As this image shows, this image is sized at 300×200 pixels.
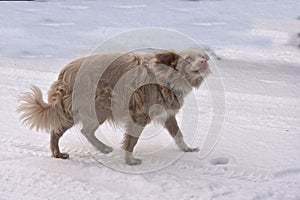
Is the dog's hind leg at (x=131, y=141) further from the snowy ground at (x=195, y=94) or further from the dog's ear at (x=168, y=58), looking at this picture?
the dog's ear at (x=168, y=58)

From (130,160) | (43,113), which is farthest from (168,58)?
(43,113)

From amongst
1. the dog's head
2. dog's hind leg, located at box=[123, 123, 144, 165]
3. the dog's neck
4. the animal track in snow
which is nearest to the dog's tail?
dog's hind leg, located at box=[123, 123, 144, 165]

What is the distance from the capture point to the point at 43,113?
512 centimetres

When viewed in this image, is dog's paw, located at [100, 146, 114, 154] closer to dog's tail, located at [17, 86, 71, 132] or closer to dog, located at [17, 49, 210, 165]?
dog, located at [17, 49, 210, 165]

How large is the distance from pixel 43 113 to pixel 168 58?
3.89 feet

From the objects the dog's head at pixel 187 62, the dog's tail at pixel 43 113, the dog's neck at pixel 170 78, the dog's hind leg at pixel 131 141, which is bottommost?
the dog's hind leg at pixel 131 141

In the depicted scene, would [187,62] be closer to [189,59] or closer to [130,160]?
[189,59]

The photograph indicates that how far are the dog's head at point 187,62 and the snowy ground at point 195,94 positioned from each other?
78cm

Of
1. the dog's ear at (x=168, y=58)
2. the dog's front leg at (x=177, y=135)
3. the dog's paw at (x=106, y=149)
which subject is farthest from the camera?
the dog's front leg at (x=177, y=135)

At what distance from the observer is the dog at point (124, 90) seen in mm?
5023

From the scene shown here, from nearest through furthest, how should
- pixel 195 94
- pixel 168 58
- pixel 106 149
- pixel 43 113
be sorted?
pixel 168 58 → pixel 43 113 → pixel 106 149 → pixel 195 94

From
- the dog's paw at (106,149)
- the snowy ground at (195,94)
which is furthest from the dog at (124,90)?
the snowy ground at (195,94)

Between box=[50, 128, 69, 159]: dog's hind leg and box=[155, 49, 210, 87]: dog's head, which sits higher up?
box=[155, 49, 210, 87]: dog's head

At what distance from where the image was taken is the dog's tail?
5090mm
